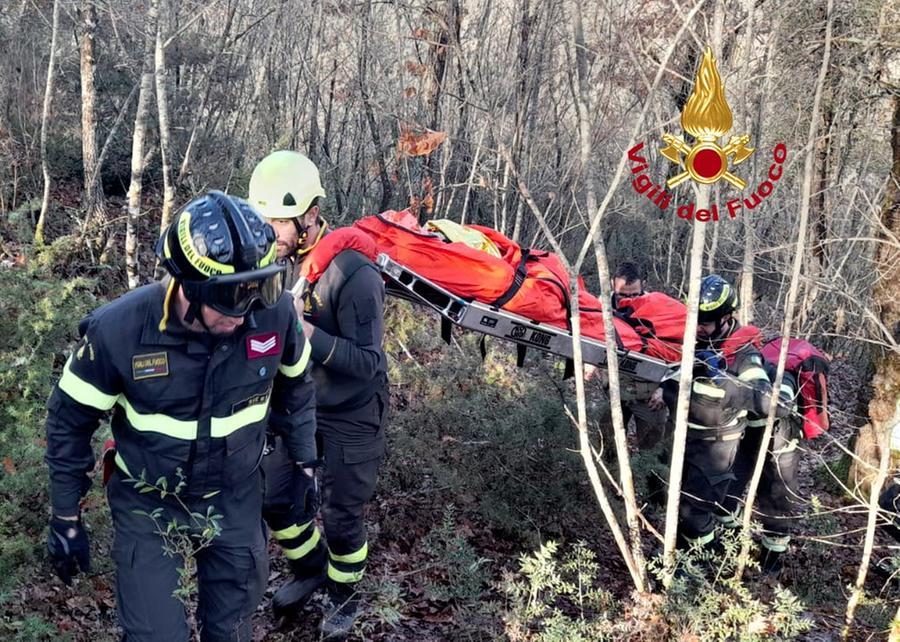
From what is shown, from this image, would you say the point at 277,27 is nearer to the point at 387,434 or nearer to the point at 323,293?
the point at 387,434

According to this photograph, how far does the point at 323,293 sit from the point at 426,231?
4.36ft

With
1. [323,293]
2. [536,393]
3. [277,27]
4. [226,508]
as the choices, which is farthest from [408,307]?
[226,508]

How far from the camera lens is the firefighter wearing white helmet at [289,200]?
3592 millimetres

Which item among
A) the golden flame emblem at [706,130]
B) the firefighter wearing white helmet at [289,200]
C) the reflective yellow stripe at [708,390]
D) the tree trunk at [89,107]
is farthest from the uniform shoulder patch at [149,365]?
the tree trunk at [89,107]

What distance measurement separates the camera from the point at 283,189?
3586mm

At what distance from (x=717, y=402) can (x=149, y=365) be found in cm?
376

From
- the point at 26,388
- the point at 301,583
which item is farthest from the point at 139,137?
the point at 301,583

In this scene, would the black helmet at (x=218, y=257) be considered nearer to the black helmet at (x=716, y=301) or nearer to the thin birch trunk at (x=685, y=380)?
the thin birch trunk at (x=685, y=380)

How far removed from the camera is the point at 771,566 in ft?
18.3

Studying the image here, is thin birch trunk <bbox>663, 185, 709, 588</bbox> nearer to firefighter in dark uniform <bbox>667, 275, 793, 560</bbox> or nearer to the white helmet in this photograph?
firefighter in dark uniform <bbox>667, 275, 793, 560</bbox>

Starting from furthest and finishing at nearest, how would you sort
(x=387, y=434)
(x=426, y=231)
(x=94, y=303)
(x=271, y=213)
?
(x=387, y=434)
(x=94, y=303)
(x=426, y=231)
(x=271, y=213)

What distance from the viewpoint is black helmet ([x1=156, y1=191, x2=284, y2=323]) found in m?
2.48

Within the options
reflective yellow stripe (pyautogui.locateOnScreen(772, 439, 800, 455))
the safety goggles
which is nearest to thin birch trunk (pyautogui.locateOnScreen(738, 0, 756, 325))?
reflective yellow stripe (pyautogui.locateOnScreen(772, 439, 800, 455))

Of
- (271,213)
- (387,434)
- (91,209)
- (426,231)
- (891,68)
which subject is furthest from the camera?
(91,209)
